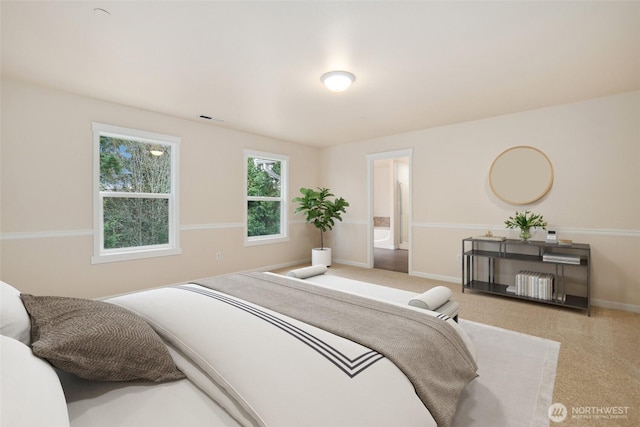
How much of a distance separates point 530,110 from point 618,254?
2.03 metres

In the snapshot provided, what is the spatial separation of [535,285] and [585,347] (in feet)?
3.86

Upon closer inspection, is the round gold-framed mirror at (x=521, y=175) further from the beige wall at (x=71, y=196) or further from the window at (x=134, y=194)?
the window at (x=134, y=194)

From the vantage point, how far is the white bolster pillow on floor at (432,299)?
7.37ft

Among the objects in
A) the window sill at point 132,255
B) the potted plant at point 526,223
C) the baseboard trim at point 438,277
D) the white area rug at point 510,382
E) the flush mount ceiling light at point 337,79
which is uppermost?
the flush mount ceiling light at point 337,79

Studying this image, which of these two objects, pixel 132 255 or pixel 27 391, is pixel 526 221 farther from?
pixel 132 255

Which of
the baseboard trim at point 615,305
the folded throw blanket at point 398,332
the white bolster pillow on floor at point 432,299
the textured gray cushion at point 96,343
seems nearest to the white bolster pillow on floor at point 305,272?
the folded throw blanket at point 398,332

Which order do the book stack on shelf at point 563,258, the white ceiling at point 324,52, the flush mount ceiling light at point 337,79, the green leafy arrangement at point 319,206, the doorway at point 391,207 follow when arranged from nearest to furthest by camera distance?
the white ceiling at point 324,52 < the flush mount ceiling light at point 337,79 < the book stack on shelf at point 563,258 < the green leafy arrangement at point 319,206 < the doorway at point 391,207

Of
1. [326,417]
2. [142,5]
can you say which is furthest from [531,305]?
[142,5]

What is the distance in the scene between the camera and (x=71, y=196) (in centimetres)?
350

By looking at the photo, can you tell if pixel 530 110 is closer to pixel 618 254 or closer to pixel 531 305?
pixel 618 254

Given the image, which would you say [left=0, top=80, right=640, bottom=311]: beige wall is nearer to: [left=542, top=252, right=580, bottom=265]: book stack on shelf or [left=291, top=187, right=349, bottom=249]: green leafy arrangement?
[left=542, top=252, right=580, bottom=265]: book stack on shelf

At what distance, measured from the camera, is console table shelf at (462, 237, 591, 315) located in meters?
3.50

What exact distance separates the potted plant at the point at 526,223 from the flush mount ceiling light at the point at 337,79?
281 cm

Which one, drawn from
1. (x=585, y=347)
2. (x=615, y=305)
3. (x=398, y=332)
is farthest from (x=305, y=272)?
(x=615, y=305)
